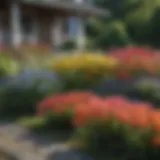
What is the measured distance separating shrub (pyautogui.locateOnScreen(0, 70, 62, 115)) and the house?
10.4 m

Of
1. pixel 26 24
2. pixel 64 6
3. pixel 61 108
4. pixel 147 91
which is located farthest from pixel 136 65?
pixel 64 6

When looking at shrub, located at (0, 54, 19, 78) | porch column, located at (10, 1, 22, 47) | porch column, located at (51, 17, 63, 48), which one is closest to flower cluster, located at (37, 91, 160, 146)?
shrub, located at (0, 54, 19, 78)

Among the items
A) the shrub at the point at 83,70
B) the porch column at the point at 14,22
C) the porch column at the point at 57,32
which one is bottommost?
the shrub at the point at 83,70

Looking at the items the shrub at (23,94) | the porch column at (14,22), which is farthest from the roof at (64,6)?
the shrub at (23,94)

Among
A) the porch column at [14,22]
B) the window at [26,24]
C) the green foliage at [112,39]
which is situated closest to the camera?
the porch column at [14,22]

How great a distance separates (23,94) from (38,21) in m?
17.3

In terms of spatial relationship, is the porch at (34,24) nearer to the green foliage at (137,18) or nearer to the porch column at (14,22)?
the porch column at (14,22)

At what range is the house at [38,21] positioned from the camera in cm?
2470

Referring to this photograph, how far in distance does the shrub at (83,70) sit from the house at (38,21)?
9.48 meters

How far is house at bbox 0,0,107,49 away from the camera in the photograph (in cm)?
2470

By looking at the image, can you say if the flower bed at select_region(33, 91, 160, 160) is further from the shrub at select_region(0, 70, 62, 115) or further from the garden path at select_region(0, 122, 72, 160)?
the shrub at select_region(0, 70, 62, 115)

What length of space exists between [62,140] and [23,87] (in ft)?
11.1

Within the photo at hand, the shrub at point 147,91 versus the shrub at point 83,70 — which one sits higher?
the shrub at point 83,70

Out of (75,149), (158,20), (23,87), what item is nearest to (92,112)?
(75,149)
